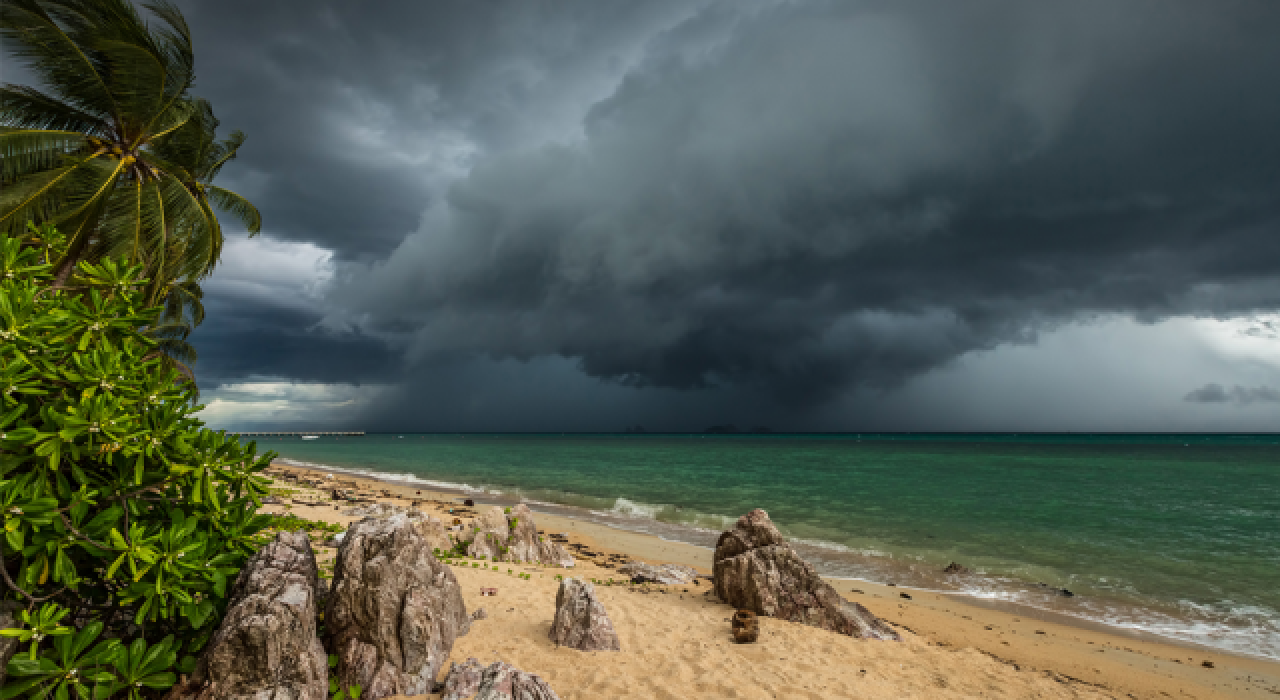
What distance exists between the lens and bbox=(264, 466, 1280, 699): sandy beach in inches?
292

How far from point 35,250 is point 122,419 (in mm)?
1987

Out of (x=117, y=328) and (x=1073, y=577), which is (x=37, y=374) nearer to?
(x=117, y=328)

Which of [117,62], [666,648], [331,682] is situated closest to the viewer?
[331,682]

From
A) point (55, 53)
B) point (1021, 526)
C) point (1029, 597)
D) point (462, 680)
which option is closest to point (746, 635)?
point (462, 680)

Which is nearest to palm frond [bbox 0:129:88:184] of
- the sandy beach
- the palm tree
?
the palm tree

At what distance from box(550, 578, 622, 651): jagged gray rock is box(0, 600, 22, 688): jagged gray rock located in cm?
578

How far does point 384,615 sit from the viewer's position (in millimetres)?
6168

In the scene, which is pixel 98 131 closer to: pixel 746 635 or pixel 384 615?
pixel 384 615

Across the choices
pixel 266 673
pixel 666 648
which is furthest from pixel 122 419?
pixel 666 648

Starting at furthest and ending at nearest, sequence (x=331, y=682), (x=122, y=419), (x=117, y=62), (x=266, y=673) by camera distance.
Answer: (x=117, y=62)
(x=331, y=682)
(x=266, y=673)
(x=122, y=419)

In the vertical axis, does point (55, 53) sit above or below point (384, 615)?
above

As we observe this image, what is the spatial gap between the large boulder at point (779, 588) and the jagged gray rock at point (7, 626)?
10029mm

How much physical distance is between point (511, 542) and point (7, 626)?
11.7m

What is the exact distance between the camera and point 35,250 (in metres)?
4.50
